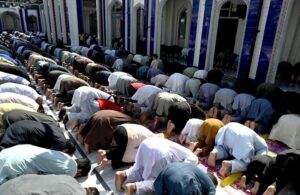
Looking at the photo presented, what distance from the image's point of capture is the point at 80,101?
4.49 m

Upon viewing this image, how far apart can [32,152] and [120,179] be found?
107cm

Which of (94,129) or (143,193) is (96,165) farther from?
(143,193)

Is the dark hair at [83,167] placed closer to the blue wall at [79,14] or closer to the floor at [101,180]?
the floor at [101,180]

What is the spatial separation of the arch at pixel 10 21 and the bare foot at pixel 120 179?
29.3m

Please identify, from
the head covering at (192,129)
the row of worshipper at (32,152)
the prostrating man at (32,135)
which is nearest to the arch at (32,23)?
the row of worshipper at (32,152)

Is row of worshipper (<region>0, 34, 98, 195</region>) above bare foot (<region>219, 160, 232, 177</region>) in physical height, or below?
above

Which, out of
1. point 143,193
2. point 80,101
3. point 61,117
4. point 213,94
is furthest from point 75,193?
point 213,94

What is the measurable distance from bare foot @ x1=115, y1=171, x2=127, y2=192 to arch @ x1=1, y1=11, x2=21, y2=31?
96.1ft

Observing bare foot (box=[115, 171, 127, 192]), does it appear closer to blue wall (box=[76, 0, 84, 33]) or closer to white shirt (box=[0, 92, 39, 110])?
white shirt (box=[0, 92, 39, 110])

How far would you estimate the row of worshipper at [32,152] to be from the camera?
2.14 m

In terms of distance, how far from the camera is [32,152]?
2572 mm

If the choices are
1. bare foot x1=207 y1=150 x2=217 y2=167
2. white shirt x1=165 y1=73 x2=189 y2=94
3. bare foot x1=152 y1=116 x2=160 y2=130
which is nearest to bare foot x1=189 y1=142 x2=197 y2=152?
bare foot x1=207 y1=150 x2=217 y2=167

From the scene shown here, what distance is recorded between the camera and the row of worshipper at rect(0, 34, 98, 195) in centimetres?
214

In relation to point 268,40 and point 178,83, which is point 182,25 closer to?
point 268,40
